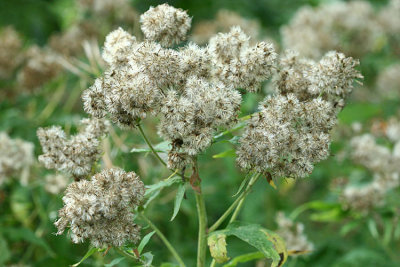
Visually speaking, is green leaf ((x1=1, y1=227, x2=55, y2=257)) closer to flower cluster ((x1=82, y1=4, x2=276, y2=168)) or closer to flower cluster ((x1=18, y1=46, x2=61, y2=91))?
flower cluster ((x1=82, y1=4, x2=276, y2=168))

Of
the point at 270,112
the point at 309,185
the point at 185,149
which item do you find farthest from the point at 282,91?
the point at 309,185

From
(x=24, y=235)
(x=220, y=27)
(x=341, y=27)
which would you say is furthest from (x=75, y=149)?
(x=341, y=27)

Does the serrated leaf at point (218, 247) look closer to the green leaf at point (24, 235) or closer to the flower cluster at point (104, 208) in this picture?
the flower cluster at point (104, 208)

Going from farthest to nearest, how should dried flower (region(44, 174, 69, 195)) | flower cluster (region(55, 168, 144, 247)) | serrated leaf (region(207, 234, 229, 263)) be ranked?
dried flower (region(44, 174, 69, 195))
serrated leaf (region(207, 234, 229, 263))
flower cluster (region(55, 168, 144, 247))

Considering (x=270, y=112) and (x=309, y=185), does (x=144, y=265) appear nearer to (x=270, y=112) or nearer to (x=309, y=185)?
(x=270, y=112)

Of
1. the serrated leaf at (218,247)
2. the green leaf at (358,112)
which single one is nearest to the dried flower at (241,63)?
the serrated leaf at (218,247)

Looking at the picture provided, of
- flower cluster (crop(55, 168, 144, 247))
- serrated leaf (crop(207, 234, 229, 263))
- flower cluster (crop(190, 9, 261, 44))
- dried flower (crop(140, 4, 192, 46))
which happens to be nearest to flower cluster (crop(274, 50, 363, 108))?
dried flower (crop(140, 4, 192, 46))
